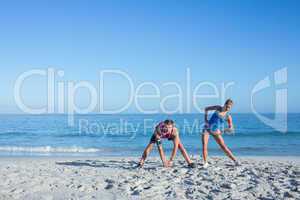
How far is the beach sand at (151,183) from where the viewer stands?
5164 millimetres

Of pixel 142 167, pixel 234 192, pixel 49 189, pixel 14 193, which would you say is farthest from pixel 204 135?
pixel 14 193

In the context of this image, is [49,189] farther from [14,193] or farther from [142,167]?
[142,167]

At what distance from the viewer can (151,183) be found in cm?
584

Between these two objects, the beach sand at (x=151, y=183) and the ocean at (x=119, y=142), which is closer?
the beach sand at (x=151, y=183)

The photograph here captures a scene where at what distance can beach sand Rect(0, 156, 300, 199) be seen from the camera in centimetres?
516

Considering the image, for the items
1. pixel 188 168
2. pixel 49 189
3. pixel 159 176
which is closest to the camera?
pixel 49 189

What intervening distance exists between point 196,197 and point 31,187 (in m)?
2.62

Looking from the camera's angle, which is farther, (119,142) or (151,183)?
(119,142)

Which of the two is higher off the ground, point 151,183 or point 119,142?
point 151,183

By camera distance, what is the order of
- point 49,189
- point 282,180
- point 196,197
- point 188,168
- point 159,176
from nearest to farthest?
point 196,197 < point 49,189 < point 282,180 < point 159,176 < point 188,168

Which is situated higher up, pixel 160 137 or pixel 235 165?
pixel 160 137

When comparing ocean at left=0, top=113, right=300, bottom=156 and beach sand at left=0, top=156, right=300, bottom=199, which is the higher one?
beach sand at left=0, top=156, right=300, bottom=199

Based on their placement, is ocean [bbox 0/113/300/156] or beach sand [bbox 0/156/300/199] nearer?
beach sand [bbox 0/156/300/199]

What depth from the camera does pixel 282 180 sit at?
5.99 meters
